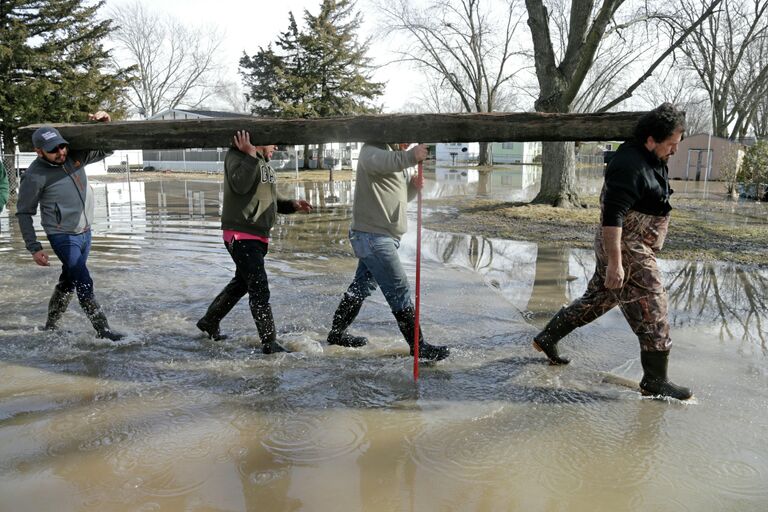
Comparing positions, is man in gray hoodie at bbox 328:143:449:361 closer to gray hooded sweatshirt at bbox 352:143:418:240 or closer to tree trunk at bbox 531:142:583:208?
gray hooded sweatshirt at bbox 352:143:418:240

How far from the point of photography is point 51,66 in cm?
1980

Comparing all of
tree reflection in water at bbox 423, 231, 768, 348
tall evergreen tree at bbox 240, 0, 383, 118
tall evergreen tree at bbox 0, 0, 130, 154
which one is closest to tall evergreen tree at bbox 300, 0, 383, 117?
tall evergreen tree at bbox 240, 0, 383, 118

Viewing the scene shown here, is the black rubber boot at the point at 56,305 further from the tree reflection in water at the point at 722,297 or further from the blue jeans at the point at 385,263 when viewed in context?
the tree reflection in water at the point at 722,297

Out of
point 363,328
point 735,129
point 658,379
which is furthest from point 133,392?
point 735,129

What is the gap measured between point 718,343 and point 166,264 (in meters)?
6.96

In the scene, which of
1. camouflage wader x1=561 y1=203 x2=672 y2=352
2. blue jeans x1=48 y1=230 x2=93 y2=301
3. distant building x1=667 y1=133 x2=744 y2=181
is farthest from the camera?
distant building x1=667 y1=133 x2=744 y2=181

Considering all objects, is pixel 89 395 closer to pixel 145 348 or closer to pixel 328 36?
pixel 145 348

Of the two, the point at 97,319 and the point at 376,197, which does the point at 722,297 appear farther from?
the point at 97,319

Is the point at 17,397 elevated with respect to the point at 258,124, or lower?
lower

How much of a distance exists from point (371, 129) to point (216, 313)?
210cm

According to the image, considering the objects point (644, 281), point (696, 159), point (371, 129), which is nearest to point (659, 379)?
point (644, 281)

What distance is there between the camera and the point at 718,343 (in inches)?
191

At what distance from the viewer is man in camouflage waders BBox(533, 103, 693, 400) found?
11.7 feet

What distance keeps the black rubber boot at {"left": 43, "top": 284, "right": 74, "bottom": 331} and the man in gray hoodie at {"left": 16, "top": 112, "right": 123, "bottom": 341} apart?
0.03 metres
